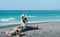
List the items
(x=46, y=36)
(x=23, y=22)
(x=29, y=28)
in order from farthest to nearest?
(x=29, y=28), (x=23, y=22), (x=46, y=36)

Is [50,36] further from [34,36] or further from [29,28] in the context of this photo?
[29,28]

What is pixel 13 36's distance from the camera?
54.8 feet

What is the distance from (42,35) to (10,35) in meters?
2.21

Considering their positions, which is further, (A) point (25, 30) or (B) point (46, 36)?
(A) point (25, 30)

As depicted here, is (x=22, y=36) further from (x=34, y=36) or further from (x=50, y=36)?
(x=50, y=36)

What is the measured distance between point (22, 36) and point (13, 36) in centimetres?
68

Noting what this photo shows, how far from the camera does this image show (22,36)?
16406mm

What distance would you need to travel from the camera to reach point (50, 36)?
53.7ft

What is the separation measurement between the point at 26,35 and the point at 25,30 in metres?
1.88

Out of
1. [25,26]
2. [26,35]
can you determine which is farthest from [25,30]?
[26,35]

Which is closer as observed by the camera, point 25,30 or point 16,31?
point 16,31

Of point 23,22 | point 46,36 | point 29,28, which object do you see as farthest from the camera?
point 29,28

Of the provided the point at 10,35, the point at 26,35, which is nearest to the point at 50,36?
the point at 26,35

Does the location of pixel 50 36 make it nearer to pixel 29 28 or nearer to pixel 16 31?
pixel 16 31
